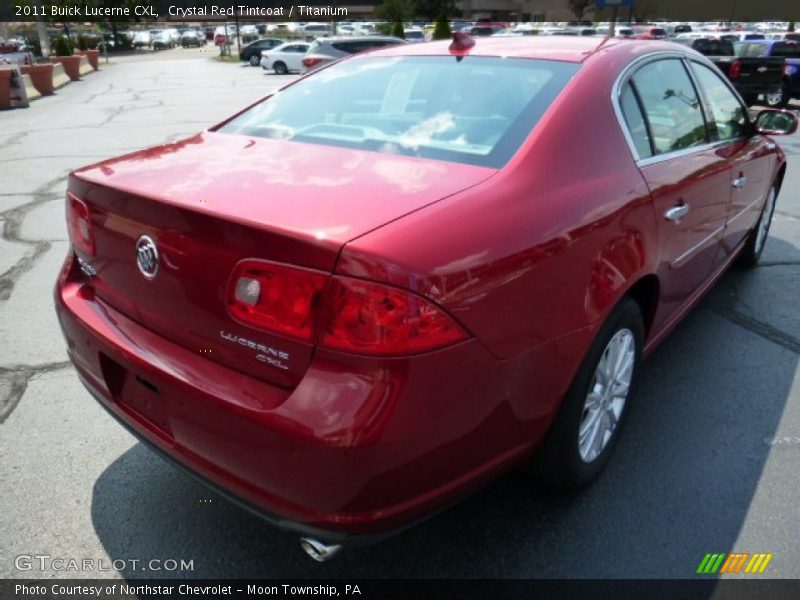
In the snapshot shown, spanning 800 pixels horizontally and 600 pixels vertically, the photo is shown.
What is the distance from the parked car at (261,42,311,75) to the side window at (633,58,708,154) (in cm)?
2512

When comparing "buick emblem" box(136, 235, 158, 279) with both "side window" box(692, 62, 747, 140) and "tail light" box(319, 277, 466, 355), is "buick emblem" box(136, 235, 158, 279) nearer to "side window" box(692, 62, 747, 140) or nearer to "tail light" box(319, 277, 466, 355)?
"tail light" box(319, 277, 466, 355)

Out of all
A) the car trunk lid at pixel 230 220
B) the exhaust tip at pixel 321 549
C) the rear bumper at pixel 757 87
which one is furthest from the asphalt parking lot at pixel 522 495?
the rear bumper at pixel 757 87

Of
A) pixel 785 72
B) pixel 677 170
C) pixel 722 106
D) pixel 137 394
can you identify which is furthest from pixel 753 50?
pixel 137 394

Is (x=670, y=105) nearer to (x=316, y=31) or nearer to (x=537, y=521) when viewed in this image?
(x=537, y=521)

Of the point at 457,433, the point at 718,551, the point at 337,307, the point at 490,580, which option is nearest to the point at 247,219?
the point at 337,307

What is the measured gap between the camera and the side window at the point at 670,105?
2.71m

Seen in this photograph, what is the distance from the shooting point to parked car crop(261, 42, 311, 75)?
2628 centimetres

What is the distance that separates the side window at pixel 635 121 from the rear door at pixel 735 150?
0.82 metres

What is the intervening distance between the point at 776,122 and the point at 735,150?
2.95 feet

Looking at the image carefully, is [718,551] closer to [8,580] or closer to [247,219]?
[247,219]

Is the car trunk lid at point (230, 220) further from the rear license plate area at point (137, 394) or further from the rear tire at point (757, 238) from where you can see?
the rear tire at point (757, 238)

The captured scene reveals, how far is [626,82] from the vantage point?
2568 mm

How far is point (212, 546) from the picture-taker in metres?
2.25

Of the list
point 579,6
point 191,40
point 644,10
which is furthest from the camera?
point 579,6
